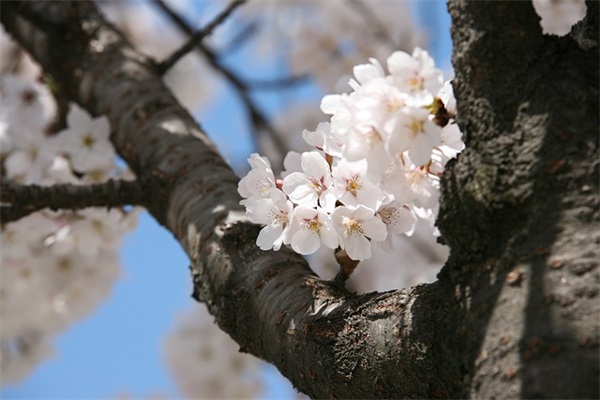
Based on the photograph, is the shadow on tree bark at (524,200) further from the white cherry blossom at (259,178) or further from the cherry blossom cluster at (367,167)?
the white cherry blossom at (259,178)

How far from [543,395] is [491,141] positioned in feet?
1.01

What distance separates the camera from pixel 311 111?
561 centimetres

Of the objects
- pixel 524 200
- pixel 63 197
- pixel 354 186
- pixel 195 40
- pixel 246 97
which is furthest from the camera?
pixel 246 97

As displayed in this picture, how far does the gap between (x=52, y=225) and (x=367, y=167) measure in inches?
43.6

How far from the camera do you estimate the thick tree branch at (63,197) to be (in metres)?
1.54

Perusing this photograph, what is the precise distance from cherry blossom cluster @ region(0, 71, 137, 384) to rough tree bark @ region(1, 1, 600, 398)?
79 cm

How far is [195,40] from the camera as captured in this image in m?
2.06

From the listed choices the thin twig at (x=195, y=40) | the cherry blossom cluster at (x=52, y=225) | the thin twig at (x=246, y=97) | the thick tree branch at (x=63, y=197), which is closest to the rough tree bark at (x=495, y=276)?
the thick tree branch at (x=63, y=197)

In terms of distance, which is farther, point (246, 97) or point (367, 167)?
point (246, 97)

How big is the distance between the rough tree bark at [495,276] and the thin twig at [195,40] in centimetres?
96

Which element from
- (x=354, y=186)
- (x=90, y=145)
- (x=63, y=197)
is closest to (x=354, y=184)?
(x=354, y=186)

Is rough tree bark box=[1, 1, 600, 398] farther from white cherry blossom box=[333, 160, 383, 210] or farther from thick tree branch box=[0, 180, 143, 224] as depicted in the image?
thick tree branch box=[0, 180, 143, 224]

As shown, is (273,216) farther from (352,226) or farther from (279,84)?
(279,84)

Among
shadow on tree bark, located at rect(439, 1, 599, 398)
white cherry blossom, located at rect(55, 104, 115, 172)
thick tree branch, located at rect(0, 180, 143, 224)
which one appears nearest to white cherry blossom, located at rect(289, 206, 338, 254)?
shadow on tree bark, located at rect(439, 1, 599, 398)
